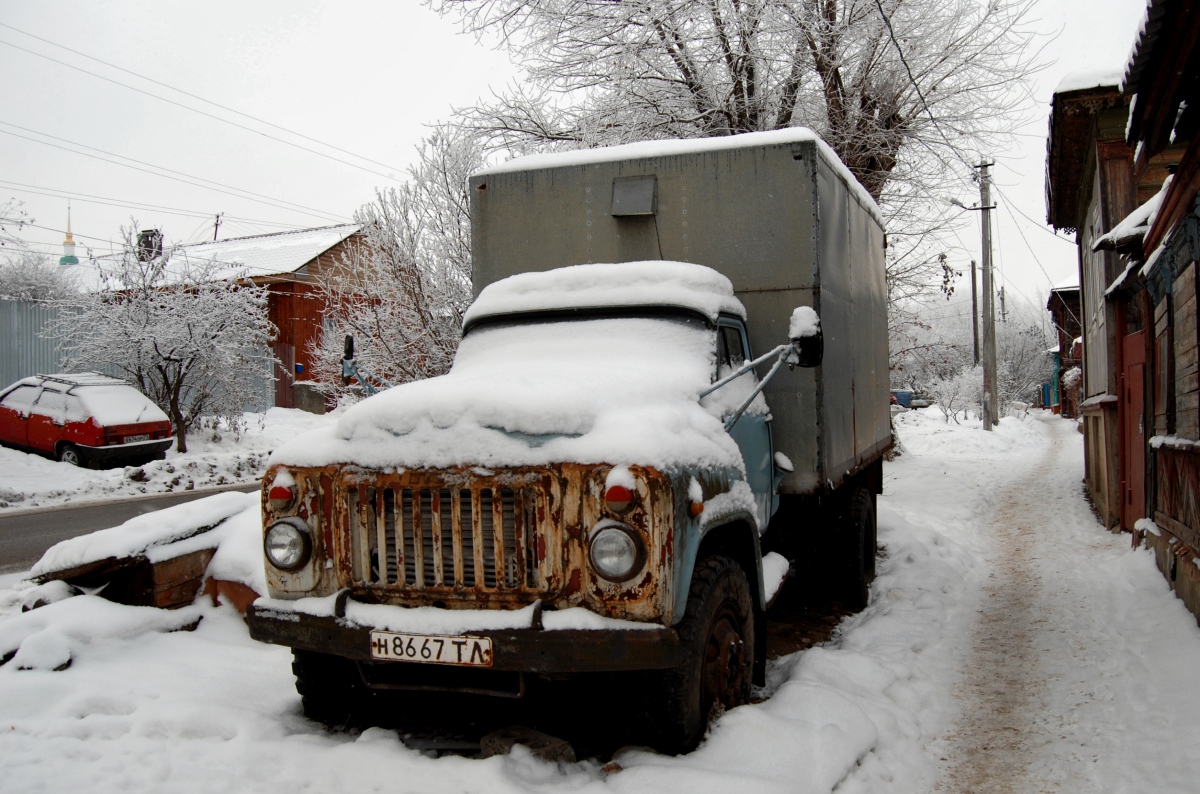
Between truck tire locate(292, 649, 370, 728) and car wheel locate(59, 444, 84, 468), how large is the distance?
14.2 m

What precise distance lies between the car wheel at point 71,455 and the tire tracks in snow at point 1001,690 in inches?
603

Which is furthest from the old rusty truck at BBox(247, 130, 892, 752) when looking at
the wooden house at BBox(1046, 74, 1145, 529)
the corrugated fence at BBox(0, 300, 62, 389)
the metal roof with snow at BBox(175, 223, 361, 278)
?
the metal roof with snow at BBox(175, 223, 361, 278)

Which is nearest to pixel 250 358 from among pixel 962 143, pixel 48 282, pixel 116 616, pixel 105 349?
pixel 105 349

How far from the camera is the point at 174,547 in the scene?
5.26 m

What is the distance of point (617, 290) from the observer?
16.2ft

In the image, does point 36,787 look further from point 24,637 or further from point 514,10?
point 514,10

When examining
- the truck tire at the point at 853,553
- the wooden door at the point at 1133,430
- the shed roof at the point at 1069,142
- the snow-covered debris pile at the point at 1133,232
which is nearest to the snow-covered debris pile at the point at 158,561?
the truck tire at the point at 853,553

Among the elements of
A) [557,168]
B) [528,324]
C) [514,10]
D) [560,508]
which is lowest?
[560,508]

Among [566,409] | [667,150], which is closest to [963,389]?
[667,150]

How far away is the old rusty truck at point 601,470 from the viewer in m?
3.28

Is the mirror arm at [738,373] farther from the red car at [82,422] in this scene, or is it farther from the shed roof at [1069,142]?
the red car at [82,422]

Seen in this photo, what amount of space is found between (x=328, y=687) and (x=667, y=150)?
3.77m

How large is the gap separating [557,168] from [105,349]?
1766 cm

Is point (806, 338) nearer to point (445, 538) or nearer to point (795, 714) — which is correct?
point (795, 714)
